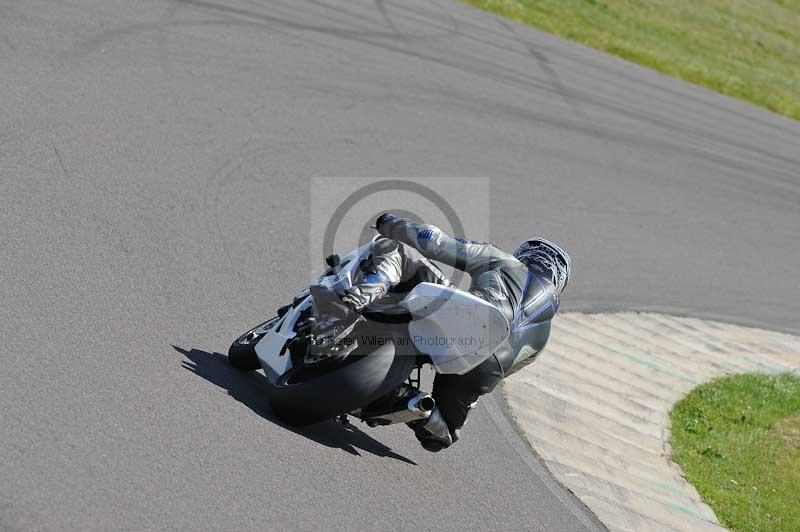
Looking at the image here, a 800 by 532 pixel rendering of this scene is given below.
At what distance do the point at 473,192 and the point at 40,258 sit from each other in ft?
18.6

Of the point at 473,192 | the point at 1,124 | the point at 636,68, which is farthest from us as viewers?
the point at 636,68

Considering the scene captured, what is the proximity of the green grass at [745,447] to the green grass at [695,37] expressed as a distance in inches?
421

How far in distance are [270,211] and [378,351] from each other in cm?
361

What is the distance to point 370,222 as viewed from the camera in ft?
31.8

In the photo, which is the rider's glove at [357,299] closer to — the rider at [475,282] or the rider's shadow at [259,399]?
the rider at [475,282]

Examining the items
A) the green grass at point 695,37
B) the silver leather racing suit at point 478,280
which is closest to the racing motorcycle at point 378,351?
the silver leather racing suit at point 478,280

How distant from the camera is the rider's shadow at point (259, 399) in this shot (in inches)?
232

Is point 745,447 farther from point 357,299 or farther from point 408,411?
point 357,299

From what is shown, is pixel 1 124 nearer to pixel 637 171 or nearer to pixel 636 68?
pixel 637 171

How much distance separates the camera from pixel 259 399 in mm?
6043

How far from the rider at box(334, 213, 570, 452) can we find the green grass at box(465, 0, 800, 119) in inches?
523

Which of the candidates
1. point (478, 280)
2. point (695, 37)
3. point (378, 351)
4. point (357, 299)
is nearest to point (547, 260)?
point (478, 280)

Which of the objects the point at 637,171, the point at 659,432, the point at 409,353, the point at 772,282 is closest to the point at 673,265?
the point at 772,282

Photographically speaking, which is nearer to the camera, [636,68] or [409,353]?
[409,353]
